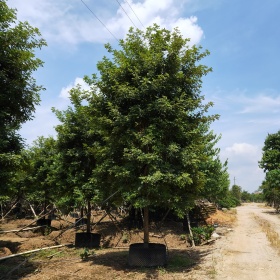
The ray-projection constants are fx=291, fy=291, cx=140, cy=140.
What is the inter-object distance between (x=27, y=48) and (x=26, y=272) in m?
7.44

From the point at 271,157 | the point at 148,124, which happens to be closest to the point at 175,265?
the point at 148,124

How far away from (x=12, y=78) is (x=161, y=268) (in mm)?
7837

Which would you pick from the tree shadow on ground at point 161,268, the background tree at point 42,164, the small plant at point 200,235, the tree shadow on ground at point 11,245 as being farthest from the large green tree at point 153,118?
the background tree at point 42,164

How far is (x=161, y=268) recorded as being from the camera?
952 cm

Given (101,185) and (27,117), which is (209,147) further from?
(27,117)

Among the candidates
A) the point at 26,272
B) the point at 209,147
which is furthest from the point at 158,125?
the point at 209,147

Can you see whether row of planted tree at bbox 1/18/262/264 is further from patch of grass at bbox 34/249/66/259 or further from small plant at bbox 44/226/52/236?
small plant at bbox 44/226/52/236

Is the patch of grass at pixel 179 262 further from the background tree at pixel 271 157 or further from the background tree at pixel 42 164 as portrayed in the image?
the background tree at pixel 271 157

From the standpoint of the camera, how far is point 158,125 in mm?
9828

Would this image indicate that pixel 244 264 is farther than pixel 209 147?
No

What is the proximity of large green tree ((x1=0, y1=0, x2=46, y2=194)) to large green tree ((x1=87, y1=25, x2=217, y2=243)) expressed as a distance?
7.19 ft

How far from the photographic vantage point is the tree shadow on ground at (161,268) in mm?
9336

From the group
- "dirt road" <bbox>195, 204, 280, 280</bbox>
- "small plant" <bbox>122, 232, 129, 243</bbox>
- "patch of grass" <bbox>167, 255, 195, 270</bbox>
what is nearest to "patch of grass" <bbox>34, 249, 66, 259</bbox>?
"small plant" <bbox>122, 232, 129, 243</bbox>

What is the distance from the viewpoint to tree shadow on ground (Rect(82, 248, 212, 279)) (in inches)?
368
